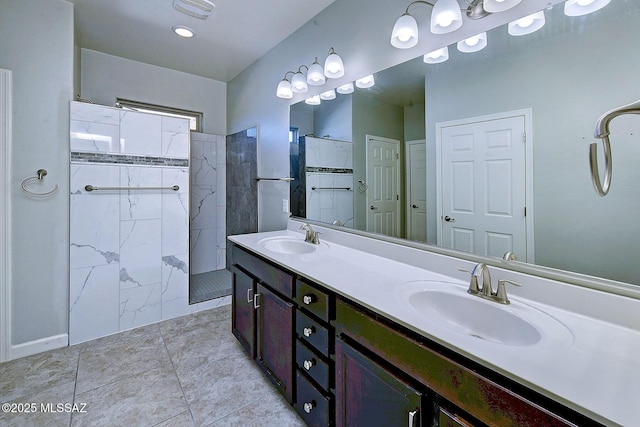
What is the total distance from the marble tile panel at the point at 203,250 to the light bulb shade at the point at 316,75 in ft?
7.57

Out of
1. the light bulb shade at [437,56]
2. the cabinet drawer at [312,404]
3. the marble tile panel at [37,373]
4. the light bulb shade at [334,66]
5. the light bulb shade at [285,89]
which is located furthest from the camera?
the light bulb shade at [285,89]

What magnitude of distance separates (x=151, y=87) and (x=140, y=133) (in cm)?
115

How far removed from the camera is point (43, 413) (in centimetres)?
148

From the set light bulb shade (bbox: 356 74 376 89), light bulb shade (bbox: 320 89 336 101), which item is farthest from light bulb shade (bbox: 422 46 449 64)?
light bulb shade (bbox: 320 89 336 101)

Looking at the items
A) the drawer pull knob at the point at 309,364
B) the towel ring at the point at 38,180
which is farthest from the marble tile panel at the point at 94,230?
the drawer pull knob at the point at 309,364

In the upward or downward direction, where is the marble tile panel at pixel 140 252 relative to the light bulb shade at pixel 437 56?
Answer: downward

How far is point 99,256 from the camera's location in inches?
88.2

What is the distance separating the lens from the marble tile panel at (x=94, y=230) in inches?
84.4

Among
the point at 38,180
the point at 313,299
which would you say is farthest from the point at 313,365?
the point at 38,180

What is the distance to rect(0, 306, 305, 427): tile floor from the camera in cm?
145

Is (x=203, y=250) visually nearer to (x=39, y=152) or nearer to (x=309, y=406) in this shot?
(x=39, y=152)

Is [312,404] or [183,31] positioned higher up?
[183,31]

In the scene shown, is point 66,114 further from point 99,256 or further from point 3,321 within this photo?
point 3,321

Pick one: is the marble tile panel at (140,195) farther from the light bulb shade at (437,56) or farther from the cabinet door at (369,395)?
the light bulb shade at (437,56)
